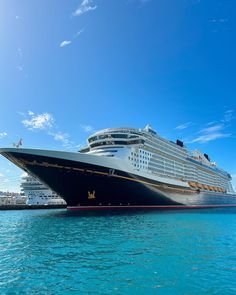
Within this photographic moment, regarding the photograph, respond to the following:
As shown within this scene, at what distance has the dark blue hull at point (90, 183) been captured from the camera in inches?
1251

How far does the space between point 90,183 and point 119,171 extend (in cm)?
461

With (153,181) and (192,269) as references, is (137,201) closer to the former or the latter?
(153,181)

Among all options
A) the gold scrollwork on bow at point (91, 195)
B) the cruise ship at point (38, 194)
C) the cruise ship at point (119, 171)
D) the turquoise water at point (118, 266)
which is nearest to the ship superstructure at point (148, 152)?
the cruise ship at point (119, 171)

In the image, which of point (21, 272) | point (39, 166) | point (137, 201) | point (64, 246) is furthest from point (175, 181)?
point (21, 272)

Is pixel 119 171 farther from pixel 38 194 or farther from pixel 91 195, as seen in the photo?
pixel 38 194

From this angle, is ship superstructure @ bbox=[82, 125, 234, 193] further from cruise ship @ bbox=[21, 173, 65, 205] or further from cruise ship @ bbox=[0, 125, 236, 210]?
cruise ship @ bbox=[21, 173, 65, 205]

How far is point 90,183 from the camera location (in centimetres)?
3375

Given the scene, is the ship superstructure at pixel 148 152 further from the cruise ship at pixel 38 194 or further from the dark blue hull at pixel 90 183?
the cruise ship at pixel 38 194

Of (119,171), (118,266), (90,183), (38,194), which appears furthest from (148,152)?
(38,194)

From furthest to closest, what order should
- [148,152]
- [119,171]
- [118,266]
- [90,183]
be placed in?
1. [148,152]
2. [119,171]
3. [90,183]
4. [118,266]

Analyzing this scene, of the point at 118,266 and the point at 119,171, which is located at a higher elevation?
the point at 119,171

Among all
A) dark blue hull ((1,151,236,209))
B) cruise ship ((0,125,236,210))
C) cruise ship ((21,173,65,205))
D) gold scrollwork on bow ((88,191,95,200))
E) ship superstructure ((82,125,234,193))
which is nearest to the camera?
dark blue hull ((1,151,236,209))

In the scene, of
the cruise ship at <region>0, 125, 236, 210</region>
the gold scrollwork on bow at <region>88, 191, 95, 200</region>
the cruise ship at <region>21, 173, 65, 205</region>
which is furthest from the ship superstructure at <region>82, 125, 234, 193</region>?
the cruise ship at <region>21, 173, 65, 205</region>

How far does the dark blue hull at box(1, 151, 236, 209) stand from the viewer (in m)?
31.8
